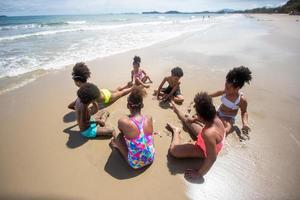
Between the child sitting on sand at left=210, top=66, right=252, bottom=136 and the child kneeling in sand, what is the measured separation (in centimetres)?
160

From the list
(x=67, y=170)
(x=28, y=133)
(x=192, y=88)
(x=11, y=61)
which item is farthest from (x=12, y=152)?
(x=11, y=61)

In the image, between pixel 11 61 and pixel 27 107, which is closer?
pixel 27 107

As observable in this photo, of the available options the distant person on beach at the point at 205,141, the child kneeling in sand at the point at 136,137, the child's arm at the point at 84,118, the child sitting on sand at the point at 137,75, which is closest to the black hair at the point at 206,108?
the distant person on beach at the point at 205,141

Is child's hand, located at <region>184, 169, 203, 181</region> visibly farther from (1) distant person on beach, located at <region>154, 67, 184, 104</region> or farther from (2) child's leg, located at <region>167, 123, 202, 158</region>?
(1) distant person on beach, located at <region>154, 67, 184, 104</region>

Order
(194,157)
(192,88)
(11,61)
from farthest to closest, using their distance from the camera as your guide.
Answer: (11,61), (192,88), (194,157)

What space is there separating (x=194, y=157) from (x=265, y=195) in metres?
0.98

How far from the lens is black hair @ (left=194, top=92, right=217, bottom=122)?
8.31ft

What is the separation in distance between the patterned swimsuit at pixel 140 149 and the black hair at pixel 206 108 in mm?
783

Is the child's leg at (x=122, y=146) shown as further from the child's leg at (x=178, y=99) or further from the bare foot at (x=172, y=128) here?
the child's leg at (x=178, y=99)

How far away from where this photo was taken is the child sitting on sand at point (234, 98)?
340 cm

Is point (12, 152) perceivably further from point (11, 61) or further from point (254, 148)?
point (11, 61)

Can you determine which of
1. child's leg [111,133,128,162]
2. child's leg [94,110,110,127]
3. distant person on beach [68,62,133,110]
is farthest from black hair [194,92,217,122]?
distant person on beach [68,62,133,110]

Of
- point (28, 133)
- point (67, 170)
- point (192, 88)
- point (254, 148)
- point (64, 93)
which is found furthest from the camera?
point (192, 88)

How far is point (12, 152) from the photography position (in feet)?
10.1
